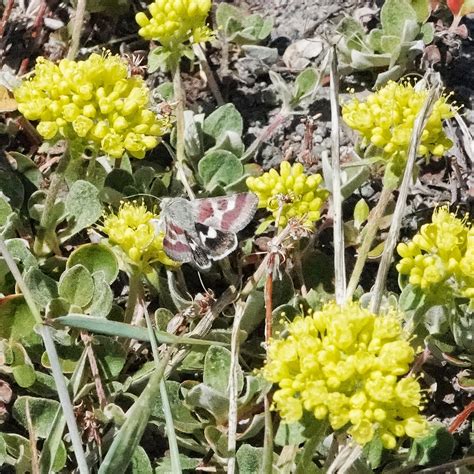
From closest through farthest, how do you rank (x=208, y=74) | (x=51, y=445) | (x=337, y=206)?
(x=51, y=445) → (x=337, y=206) → (x=208, y=74)

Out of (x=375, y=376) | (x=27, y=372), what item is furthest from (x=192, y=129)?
(x=375, y=376)

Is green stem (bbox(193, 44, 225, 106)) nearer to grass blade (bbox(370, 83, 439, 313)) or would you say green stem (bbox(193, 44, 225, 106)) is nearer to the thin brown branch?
grass blade (bbox(370, 83, 439, 313))

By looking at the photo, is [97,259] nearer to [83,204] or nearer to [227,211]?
[83,204]

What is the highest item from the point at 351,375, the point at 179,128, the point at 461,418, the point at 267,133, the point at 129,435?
the point at 179,128

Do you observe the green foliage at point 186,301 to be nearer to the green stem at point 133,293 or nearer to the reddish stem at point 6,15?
the green stem at point 133,293

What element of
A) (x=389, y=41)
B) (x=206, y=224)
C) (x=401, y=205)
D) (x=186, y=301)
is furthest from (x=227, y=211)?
(x=389, y=41)

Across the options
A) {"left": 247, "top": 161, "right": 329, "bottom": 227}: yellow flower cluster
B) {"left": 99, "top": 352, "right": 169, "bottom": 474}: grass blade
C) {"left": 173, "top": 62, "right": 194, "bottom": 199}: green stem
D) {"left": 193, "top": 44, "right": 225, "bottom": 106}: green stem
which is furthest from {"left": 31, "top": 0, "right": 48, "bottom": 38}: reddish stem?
{"left": 99, "top": 352, "right": 169, "bottom": 474}: grass blade

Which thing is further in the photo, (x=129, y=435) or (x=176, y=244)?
(x=176, y=244)
